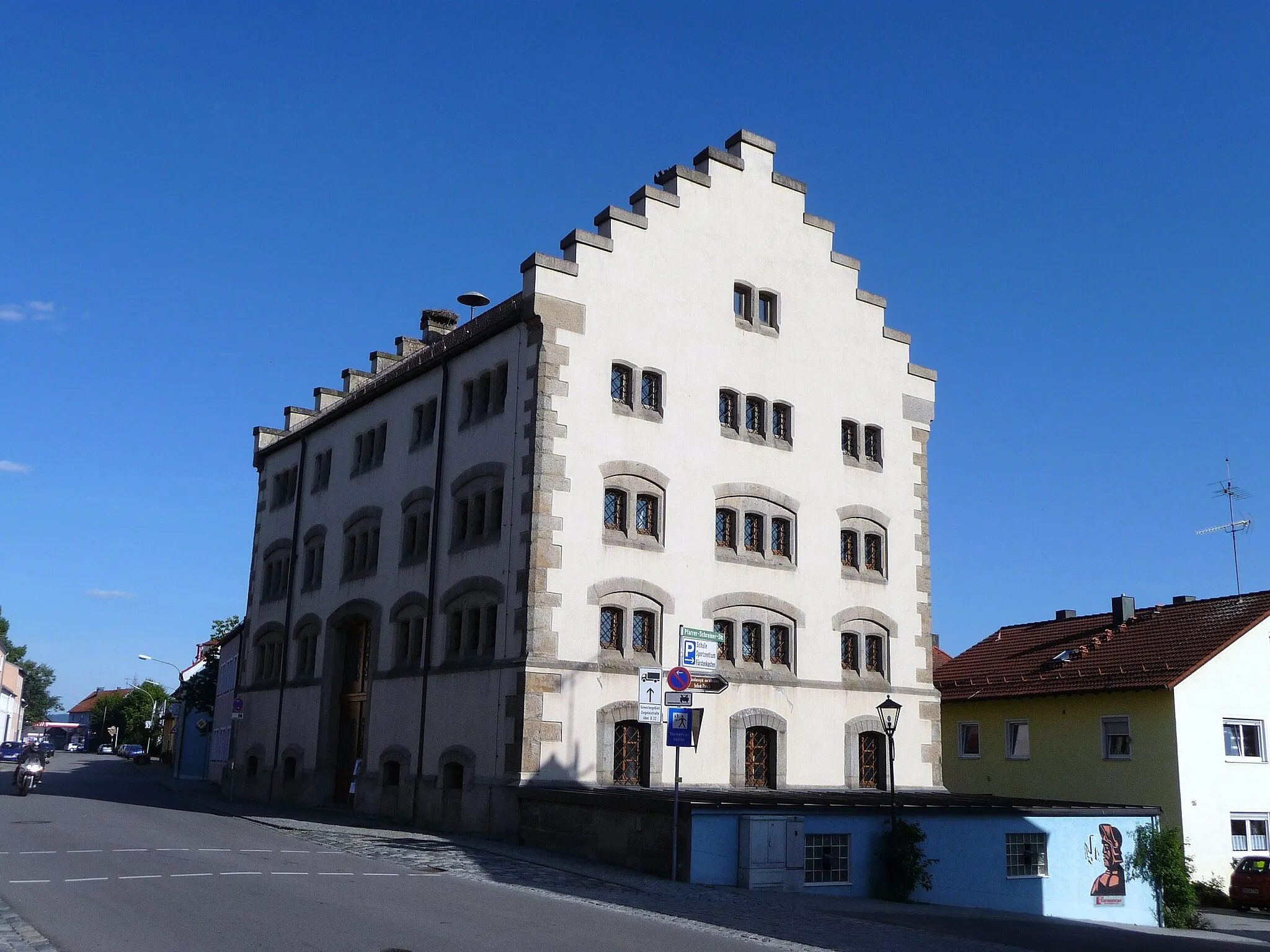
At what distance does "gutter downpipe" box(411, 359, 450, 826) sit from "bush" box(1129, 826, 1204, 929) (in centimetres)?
1636

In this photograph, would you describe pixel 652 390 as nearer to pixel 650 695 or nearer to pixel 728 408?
pixel 728 408

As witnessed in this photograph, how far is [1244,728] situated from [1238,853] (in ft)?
12.2

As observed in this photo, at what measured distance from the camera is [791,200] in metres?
34.1

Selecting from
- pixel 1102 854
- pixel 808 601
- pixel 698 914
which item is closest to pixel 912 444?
pixel 808 601

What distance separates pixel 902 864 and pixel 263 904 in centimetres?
1213

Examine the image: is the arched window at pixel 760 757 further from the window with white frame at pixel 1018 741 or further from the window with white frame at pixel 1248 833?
the window with white frame at pixel 1248 833

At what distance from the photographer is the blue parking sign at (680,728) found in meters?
20.2

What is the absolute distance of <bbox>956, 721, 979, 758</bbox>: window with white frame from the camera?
44.0 m

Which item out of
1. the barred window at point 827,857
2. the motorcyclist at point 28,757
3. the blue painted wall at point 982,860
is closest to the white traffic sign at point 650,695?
the blue painted wall at point 982,860

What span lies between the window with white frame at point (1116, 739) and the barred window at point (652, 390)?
729 inches

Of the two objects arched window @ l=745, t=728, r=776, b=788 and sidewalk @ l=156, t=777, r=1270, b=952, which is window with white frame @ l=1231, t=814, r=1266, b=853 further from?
arched window @ l=745, t=728, r=776, b=788

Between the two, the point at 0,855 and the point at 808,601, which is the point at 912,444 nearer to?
the point at 808,601

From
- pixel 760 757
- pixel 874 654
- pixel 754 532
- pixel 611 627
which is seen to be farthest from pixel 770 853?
pixel 874 654

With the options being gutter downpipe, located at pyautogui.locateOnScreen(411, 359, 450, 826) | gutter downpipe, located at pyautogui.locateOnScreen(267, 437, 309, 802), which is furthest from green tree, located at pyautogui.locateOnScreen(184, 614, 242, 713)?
gutter downpipe, located at pyautogui.locateOnScreen(411, 359, 450, 826)
